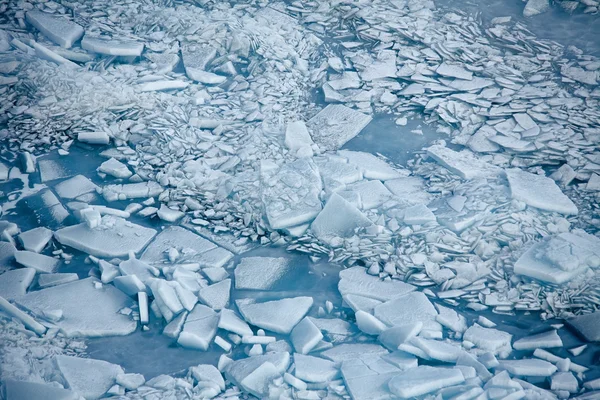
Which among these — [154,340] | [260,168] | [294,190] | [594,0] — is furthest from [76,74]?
[594,0]

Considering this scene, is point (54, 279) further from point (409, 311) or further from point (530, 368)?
point (530, 368)

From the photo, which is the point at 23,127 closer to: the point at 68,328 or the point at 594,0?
the point at 68,328

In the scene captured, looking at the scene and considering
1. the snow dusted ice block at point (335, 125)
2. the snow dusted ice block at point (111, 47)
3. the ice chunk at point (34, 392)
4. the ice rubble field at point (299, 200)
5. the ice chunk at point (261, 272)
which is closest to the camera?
the ice chunk at point (34, 392)

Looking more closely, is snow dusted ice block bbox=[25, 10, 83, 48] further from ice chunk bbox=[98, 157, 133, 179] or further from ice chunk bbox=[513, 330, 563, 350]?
ice chunk bbox=[513, 330, 563, 350]

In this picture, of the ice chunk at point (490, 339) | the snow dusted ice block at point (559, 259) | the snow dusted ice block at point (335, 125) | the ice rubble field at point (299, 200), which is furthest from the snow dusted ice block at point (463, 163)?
the ice chunk at point (490, 339)

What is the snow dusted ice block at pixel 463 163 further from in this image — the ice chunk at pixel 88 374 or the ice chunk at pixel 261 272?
the ice chunk at pixel 88 374

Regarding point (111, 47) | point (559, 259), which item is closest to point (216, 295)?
point (559, 259)
